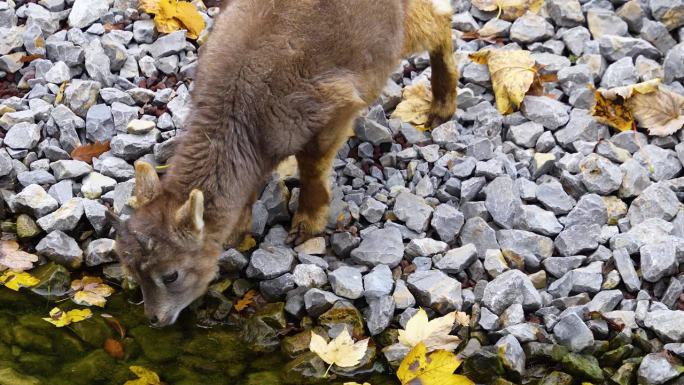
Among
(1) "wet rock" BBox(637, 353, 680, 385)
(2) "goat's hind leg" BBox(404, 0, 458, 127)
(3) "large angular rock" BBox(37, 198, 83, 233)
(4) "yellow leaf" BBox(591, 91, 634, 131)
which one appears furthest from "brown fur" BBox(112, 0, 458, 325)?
(1) "wet rock" BBox(637, 353, 680, 385)

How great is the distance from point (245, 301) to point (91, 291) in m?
1.10

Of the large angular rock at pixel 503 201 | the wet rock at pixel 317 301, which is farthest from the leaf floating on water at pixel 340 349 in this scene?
the large angular rock at pixel 503 201

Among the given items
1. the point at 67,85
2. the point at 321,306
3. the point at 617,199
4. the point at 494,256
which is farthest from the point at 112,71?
the point at 617,199

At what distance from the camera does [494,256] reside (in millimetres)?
6980

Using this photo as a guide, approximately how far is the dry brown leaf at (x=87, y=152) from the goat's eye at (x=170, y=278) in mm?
1829

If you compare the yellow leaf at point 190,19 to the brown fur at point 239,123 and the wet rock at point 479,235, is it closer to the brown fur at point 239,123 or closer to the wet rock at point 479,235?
the brown fur at point 239,123

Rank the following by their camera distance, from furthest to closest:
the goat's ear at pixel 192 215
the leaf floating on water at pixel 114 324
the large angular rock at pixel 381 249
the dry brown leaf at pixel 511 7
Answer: the dry brown leaf at pixel 511 7
the large angular rock at pixel 381 249
the leaf floating on water at pixel 114 324
the goat's ear at pixel 192 215

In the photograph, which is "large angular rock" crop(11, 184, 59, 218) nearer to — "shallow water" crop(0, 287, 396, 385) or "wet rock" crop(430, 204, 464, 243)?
"shallow water" crop(0, 287, 396, 385)

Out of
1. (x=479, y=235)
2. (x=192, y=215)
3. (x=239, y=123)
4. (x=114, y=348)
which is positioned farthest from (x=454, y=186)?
(x=114, y=348)

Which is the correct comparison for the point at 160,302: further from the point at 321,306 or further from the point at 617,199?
the point at 617,199

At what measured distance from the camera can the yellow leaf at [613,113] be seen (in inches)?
320

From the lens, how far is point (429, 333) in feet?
21.4

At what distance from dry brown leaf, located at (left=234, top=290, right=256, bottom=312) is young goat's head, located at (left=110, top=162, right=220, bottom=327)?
1.44 ft

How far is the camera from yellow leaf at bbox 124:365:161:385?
6309mm
